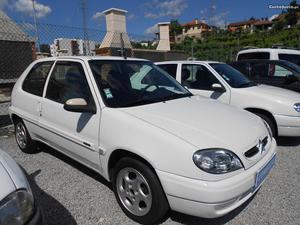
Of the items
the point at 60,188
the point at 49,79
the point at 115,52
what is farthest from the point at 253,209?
the point at 115,52

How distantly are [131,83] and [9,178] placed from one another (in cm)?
194

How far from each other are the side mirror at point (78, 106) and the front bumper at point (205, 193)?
1.11 metres

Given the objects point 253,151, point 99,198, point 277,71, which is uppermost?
point 277,71

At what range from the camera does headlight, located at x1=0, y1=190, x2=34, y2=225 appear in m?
1.68

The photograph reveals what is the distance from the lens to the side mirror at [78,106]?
309 centimetres

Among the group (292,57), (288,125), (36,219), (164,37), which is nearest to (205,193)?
(36,219)

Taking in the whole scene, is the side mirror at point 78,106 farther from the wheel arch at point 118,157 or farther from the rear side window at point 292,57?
the rear side window at point 292,57

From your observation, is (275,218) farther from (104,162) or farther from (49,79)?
(49,79)

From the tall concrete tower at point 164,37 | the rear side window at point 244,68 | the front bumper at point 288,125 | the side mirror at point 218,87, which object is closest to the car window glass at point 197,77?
the side mirror at point 218,87

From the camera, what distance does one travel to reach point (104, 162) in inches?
121

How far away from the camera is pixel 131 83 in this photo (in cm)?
355

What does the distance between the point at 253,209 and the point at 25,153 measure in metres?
3.81

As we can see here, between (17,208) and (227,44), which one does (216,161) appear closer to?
(17,208)

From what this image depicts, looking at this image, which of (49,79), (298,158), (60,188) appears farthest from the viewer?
(298,158)
